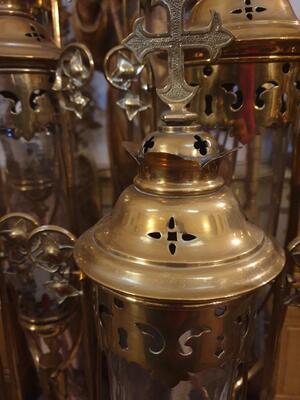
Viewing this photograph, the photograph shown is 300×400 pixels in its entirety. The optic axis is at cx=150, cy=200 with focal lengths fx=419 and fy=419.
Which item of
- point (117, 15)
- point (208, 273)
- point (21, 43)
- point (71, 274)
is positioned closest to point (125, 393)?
point (71, 274)

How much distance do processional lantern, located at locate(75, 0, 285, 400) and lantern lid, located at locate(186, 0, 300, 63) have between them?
0.14 m

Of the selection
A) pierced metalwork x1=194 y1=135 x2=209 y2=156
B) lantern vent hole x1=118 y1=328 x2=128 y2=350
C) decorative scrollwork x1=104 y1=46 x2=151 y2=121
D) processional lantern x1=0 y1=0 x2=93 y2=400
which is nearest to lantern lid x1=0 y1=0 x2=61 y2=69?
processional lantern x1=0 y1=0 x2=93 y2=400

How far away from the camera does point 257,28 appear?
64 cm

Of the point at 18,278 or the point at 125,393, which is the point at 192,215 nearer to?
the point at 125,393

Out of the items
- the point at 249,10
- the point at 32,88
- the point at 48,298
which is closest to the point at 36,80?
the point at 32,88

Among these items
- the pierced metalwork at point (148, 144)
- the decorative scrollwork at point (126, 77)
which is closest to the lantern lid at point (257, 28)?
the decorative scrollwork at point (126, 77)

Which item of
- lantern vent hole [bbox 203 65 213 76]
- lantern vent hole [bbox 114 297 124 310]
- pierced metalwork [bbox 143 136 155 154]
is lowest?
lantern vent hole [bbox 114 297 124 310]

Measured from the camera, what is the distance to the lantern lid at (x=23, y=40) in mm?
690

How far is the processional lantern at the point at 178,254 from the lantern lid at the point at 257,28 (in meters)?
0.14

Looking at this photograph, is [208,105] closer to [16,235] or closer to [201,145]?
[201,145]

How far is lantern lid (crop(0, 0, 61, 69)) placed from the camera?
69 cm

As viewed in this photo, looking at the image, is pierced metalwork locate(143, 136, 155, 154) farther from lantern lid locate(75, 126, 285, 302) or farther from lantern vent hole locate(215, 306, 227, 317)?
lantern vent hole locate(215, 306, 227, 317)

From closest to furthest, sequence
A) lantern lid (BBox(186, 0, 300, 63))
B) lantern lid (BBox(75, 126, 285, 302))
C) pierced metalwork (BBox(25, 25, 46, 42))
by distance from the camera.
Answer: lantern lid (BBox(75, 126, 285, 302)) < lantern lid (BBox(186, 0, 300, 63)) < pierced metalwork (BBox(25, 25, 46, 42))

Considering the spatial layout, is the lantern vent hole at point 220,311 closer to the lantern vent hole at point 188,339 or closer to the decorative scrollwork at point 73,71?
the lantern vent hole at point 188,339
